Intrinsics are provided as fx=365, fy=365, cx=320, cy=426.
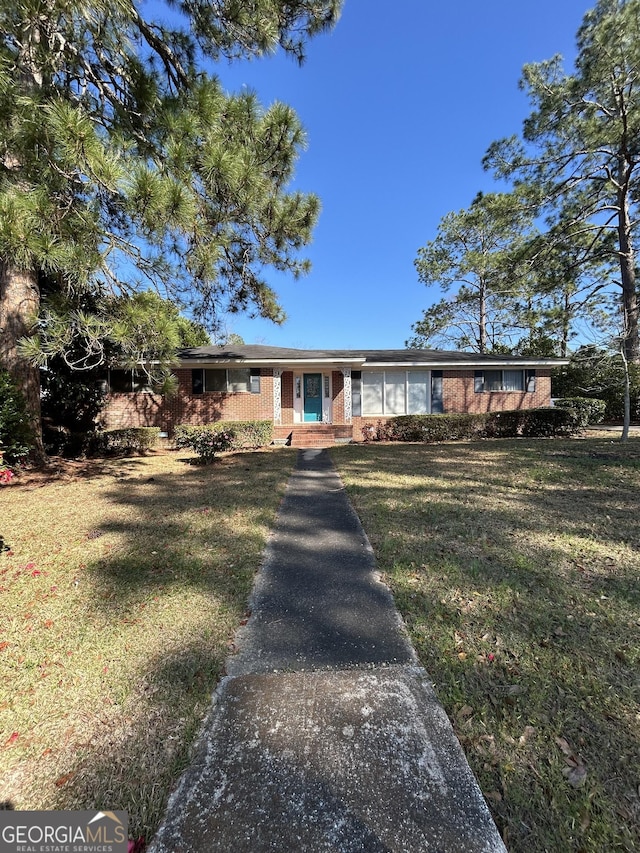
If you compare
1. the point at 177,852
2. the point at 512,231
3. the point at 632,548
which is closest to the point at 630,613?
the point at 632,548

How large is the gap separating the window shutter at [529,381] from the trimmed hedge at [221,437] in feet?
35.9

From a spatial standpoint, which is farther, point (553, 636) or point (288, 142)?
point (288, 142)

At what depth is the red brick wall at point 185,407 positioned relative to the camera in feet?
44.4

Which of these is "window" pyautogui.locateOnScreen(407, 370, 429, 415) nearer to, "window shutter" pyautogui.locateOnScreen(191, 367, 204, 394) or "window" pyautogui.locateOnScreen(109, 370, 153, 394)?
"window shutter" pyautogui.locateOnScreen(191, 367, 204, 394)

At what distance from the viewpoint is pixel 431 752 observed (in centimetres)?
170

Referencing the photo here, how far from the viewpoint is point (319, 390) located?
14984 millimetres

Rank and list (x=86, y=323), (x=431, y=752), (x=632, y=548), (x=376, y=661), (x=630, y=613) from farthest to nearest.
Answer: (x=86, y=323)
(x=632, y=548)
(x=630, y=613)
(x=376, y=661)
(x=431, y=752)

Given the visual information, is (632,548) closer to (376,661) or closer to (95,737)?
(376,661)

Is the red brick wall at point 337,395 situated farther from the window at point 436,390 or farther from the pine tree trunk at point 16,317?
the pine tree trunk at point 16,317

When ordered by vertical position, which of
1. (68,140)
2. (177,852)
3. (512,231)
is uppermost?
(512,231)

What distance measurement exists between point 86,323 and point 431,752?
229 inches

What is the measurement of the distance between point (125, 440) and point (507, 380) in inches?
578

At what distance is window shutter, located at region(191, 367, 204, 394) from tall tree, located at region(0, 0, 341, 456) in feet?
20.1

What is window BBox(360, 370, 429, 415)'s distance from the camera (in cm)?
1474
